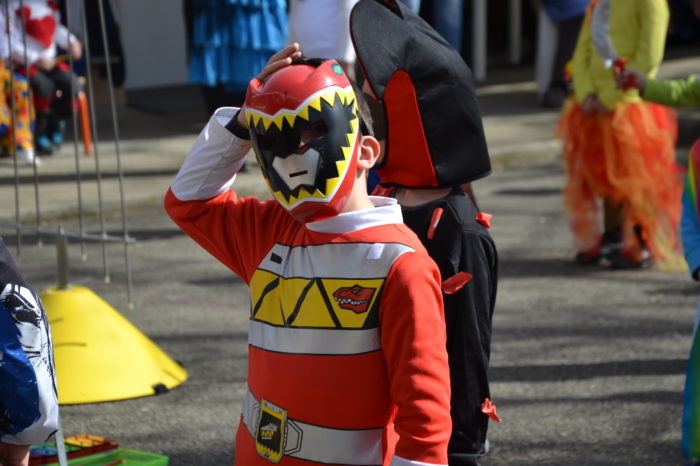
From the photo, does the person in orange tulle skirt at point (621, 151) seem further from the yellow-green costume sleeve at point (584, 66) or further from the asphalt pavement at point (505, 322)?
the asphalt pavement at point (505, 322)

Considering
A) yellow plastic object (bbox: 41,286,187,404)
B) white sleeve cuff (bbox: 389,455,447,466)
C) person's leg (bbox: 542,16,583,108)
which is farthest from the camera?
person's leg (bbox: 542,16,583,108)

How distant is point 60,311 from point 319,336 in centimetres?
263

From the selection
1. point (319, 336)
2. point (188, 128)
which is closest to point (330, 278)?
point (319, 336)

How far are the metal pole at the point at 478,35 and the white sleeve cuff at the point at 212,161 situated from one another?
452 inches

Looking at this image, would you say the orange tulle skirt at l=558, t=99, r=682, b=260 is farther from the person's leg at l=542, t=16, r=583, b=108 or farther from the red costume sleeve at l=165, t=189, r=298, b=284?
the person's leg at l=542, t=16, r=583, b=108

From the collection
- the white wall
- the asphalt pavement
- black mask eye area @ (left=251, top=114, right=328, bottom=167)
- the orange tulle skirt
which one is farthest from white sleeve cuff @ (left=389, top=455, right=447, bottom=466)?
the white wall

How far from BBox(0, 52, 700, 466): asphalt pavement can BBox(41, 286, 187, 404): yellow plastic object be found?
0.16ft

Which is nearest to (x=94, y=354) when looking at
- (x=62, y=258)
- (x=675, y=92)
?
(x=62, y=258)

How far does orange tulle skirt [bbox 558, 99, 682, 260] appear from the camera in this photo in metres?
6.66

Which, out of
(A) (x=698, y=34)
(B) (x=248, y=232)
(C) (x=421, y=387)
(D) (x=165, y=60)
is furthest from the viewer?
(A) (x=698, y=34)

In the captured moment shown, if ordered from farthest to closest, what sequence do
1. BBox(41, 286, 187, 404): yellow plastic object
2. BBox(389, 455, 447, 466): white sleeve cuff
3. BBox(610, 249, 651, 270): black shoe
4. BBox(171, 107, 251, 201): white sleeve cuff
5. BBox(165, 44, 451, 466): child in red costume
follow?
1. BBox(610, 249, 651, 270): black shoe
2. BBox(41, 286, 187, 404): yellow plastic object
3. BBox(171, 107, 251, 201): white sleeve cuff
4. BBox(165, 44, 451, 466): child in red costume
5. BBox(389, 455, 447, 466): white sleeve cuff

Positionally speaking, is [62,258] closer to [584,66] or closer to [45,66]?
[584,66]

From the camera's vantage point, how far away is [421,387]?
2.29 m

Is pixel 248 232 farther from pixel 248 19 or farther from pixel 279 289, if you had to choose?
pixel 248 19
